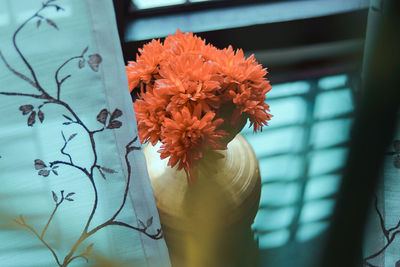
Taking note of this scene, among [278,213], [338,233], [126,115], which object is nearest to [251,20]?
[278,213]

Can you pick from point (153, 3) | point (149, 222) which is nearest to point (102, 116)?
point (149, 222)

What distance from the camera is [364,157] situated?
12 centimetres

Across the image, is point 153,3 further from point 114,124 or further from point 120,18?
point 114,124

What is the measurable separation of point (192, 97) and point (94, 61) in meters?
0.11

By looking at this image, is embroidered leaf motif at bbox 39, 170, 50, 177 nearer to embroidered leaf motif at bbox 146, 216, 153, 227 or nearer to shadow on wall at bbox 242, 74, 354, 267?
embroidered leaf motif at bbox 146, 216, 153, 227

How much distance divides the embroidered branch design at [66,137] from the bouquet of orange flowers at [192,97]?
5 centimetres

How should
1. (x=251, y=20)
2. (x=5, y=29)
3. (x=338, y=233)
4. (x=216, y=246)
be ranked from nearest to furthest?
(x=338, y=233) → (x=5, y=29) → (x=216, y=246) → (x=251, y=20)

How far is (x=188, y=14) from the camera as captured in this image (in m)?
0.89

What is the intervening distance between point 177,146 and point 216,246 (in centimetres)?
23

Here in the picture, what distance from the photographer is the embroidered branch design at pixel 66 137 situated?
1.13 feet

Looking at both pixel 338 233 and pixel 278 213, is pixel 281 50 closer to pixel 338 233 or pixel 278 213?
pixel 278 213

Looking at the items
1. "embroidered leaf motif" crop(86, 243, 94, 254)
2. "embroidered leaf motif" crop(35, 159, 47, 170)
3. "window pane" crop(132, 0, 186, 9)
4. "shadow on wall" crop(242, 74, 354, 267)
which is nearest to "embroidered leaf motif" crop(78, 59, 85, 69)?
"embroidered leaf motif" crop(35, 159, 47, 170)

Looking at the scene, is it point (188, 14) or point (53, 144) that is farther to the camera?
point (188, 14)

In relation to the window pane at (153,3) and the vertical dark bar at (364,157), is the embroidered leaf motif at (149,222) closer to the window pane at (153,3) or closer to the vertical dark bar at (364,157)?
the vertical dark bar at (364,157)
